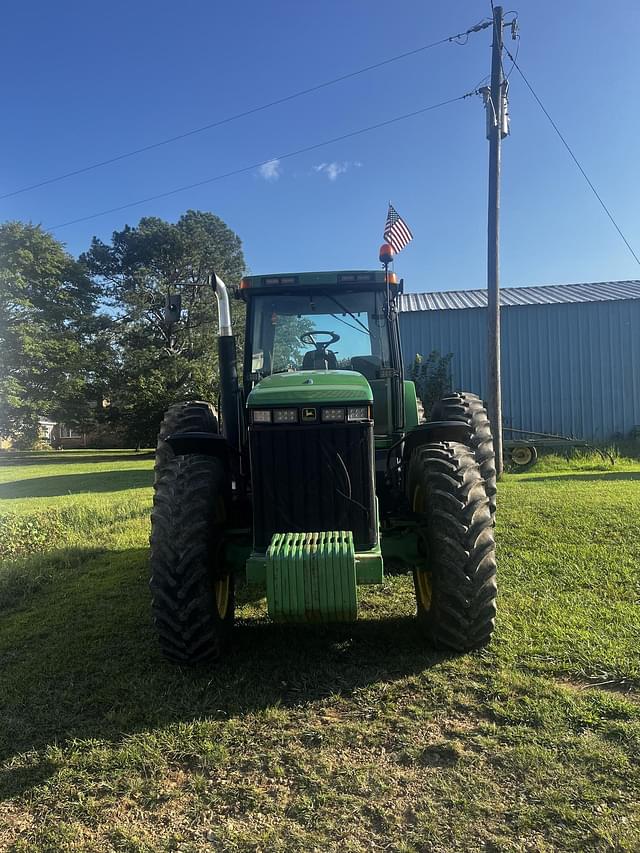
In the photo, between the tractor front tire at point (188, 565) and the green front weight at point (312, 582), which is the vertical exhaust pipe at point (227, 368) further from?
the green front weight at point (312, 582)

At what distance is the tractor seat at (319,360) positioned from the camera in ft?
16.2

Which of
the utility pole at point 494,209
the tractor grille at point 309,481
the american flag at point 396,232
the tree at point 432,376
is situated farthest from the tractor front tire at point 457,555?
the tree at point 432,376

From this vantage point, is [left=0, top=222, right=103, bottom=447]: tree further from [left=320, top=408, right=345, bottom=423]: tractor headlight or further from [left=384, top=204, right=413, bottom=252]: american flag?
[left=320, top=408, right=345, bottom=423]: tractor headlight

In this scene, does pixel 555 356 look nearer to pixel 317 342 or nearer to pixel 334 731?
pixel 317 342

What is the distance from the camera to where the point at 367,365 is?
4.91 meters

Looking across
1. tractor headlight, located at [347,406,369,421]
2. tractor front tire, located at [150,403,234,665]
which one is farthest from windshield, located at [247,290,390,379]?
tractor front tire, located at [150,403,234,665]

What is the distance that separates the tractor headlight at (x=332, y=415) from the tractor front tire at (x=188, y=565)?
2.70 ft

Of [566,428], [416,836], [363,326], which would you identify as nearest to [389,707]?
[416,836]

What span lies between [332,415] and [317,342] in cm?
159

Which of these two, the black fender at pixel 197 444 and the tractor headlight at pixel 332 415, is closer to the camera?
the tractor headlight at pixel 332 415

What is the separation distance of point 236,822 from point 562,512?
19.2 feet

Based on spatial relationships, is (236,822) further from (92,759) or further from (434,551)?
(434,551)

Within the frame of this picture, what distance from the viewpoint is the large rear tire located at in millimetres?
4738

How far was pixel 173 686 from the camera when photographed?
339 centimetres
